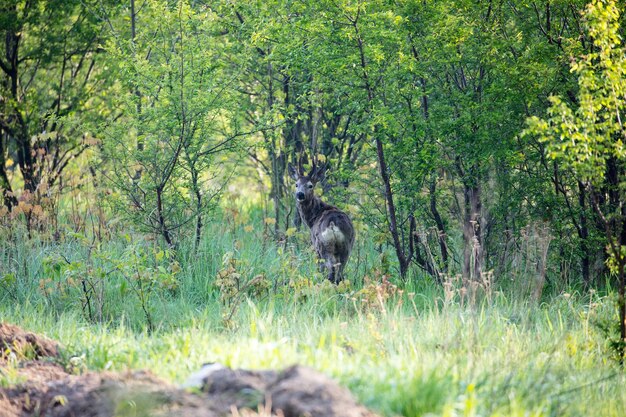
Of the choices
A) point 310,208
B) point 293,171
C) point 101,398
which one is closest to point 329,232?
point 310,208

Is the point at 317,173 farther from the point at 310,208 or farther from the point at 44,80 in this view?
the point at 44,80

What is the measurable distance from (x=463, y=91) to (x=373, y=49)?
1.79m

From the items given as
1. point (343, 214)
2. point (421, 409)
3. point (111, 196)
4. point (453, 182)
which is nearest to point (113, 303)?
point (111, 196)

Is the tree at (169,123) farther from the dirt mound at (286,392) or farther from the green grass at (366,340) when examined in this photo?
the dirt mound at (286,392)

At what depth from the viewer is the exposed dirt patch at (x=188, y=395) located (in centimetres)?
489

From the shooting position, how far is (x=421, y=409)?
5.06 meters

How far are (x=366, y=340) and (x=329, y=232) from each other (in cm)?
516

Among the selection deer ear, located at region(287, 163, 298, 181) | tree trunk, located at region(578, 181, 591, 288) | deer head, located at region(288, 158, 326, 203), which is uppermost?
deer ear, located at region(287, 163, 298, 181)

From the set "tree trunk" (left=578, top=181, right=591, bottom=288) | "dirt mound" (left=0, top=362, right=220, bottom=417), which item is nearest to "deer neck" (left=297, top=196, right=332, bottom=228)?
"tree trunk" (left=578, top=181, right=591, bottom=288)

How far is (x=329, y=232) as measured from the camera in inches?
482

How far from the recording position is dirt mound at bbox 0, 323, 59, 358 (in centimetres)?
689

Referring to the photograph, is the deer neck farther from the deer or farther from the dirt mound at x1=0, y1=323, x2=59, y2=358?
the dirt mound at x1=0, y1=323, x2=59, y2=358

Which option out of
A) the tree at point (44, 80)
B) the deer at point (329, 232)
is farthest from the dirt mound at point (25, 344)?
the tree at point (44, 80)

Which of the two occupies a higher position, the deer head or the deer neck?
the deer head
